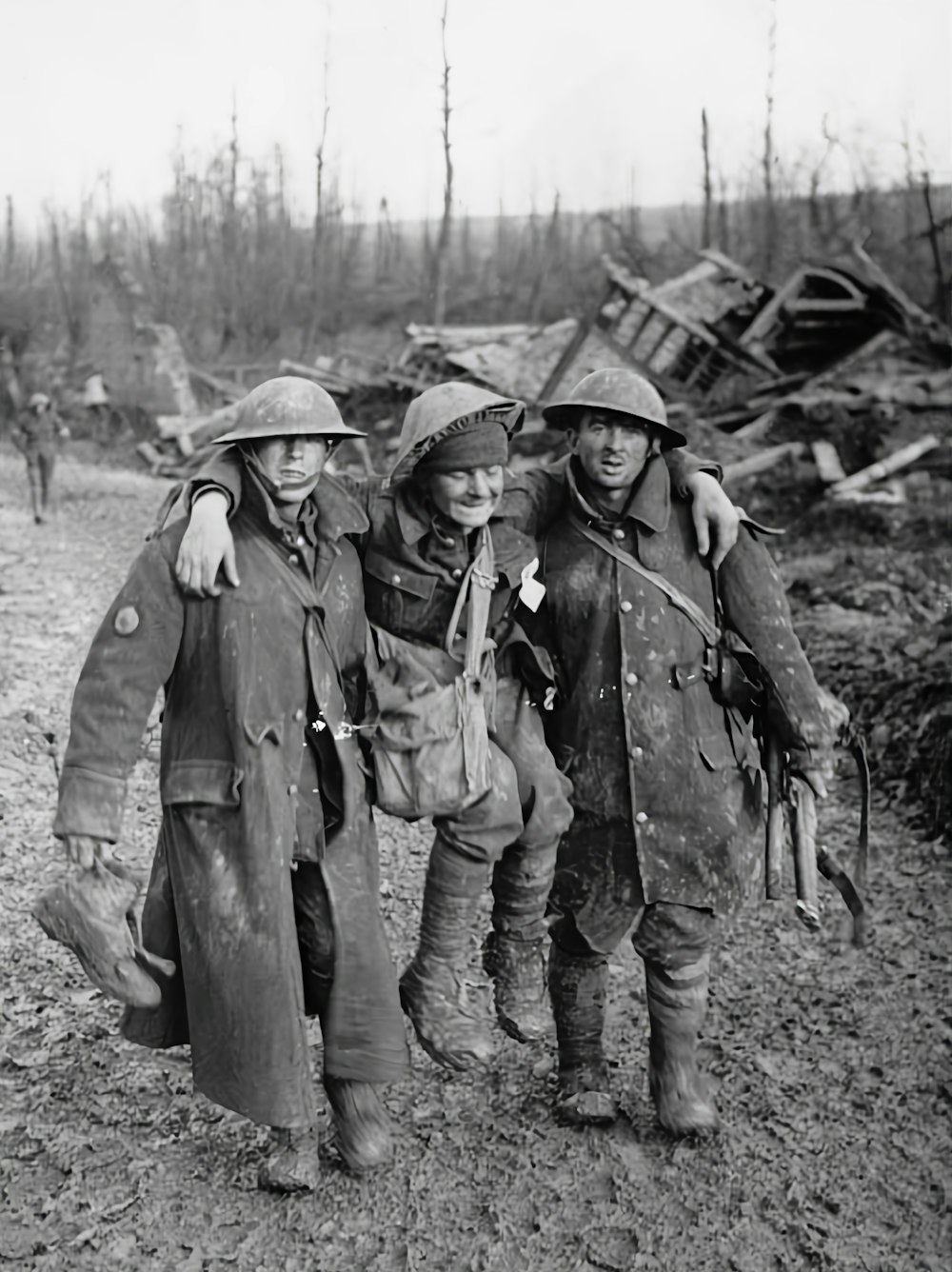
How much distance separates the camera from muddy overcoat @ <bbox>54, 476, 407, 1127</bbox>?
281 cm

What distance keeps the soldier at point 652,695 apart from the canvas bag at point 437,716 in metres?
0.35

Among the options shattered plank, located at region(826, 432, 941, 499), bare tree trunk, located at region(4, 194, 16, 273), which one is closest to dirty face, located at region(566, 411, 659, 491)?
shattered plank, located at region(826, 432, 941, 499)

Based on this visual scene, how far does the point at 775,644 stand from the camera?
3221mm

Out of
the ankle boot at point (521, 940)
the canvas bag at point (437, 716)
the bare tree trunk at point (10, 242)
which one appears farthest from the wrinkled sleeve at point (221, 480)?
the bare tree trunk at point (10, 242)

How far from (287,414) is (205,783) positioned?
915 millimetres

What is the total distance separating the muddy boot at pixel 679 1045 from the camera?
3438 millimetres

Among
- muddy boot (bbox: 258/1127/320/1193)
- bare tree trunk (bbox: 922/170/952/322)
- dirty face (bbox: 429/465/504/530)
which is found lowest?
muddy boot (bbox: 258/1127/320/1193)

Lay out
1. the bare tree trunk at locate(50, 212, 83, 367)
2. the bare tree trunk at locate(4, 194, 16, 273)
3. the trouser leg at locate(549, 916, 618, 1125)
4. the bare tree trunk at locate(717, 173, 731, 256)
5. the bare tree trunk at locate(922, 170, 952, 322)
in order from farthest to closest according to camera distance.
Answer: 1. the bare tree trunk at locate(717, 173, 731, 256)
2. the bare tree trunk at locate(50, 212, 83, 367)
3. the bare tree trunk at locate(4, 194, 16, 273)
4. the bare tree trunk at locate(922, 170, 952, 322)
5. the trouser leg at locate(549, 916, 618, 1125)

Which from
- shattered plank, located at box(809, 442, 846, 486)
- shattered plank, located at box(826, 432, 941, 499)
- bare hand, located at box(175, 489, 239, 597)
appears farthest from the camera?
shattered plank, located at box(809, 442, 846, 486)

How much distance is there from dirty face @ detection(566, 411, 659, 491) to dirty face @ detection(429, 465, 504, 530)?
1.01 ft

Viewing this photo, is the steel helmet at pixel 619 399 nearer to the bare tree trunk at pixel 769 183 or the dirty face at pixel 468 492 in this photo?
the dirty face at pixel 468 492

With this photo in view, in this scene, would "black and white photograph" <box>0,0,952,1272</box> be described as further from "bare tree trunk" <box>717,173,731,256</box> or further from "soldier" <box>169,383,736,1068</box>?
"bare tree trunk" <box>717,173,731,256</box>

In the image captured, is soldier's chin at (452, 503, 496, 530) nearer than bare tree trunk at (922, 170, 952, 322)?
Yes

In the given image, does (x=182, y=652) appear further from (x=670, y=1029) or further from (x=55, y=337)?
(x=55, y=337)
